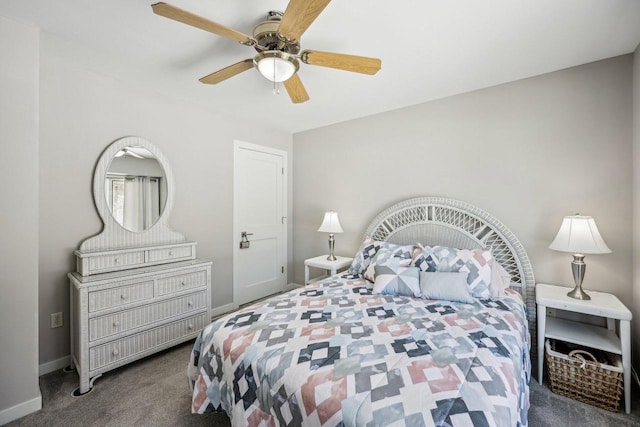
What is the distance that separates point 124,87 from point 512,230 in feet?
12.7

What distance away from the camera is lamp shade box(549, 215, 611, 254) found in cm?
193

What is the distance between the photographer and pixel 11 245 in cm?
174

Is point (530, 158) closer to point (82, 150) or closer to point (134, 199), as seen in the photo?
point (134, 199)

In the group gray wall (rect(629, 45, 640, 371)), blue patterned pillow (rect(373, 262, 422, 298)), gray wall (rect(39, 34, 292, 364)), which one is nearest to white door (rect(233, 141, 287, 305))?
gray wall (rect(39, 34, 292, 364))

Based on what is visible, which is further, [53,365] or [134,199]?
[134,199]

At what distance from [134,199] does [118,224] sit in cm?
28

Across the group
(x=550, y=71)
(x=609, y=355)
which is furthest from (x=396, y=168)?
(x=609, y=355)

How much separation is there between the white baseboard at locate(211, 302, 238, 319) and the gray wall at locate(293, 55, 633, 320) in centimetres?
187

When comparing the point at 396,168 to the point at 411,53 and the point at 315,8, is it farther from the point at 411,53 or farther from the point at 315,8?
the point at 315,8

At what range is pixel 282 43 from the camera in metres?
1.66

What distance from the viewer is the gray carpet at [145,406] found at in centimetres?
171

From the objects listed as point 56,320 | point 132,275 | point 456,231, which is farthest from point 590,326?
point 56,320

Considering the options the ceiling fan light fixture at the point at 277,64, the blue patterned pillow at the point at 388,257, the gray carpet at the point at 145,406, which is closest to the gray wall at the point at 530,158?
the blue patterned pillow at the point at 388,257

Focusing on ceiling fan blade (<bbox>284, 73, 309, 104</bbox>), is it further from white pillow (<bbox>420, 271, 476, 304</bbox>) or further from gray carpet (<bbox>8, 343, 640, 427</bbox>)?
gray carpet (<bbox>8, 343, 640, 427</bbox>)
